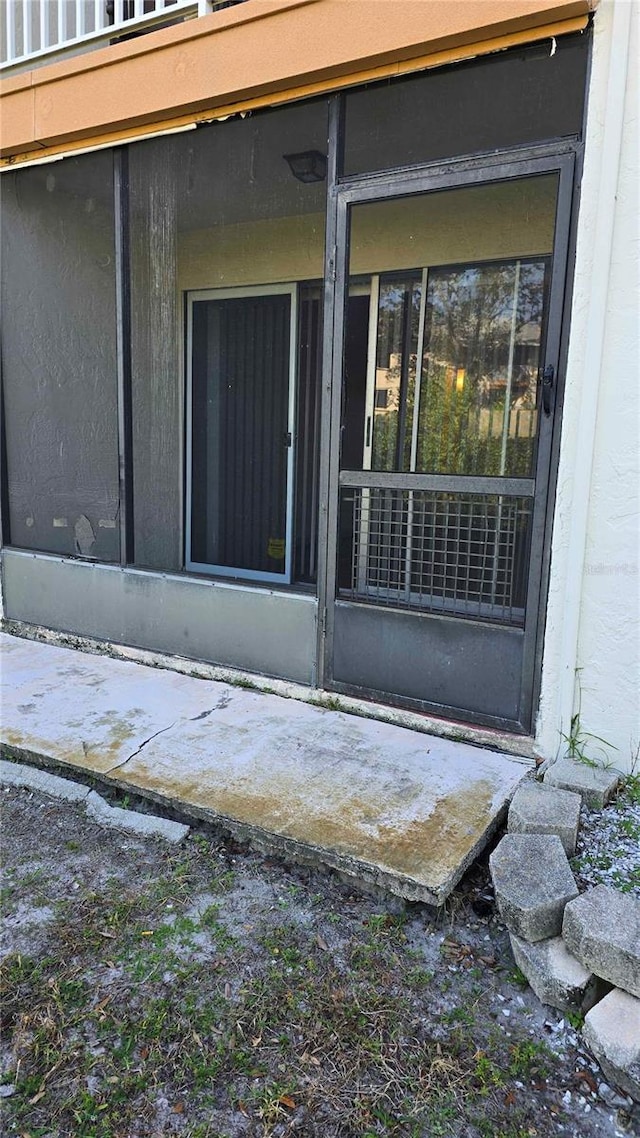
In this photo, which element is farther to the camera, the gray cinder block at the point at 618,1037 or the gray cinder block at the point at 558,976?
the gray cinder block at the point at 558,976

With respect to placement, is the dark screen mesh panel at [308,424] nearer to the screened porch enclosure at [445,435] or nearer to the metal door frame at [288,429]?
the metal door frame at [288,429]

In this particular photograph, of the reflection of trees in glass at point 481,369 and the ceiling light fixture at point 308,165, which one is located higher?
the ceiling light fixture at point 308,165

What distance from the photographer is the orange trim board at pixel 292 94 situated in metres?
2.42

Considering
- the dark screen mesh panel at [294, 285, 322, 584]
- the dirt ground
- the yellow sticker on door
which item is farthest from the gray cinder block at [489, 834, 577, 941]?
the yellow sticker on door

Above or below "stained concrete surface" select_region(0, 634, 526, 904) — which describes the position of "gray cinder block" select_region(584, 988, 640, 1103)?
below

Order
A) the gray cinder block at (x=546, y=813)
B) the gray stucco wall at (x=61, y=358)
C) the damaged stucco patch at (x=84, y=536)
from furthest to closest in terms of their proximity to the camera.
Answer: the damaged stucco patch at (x=84, y=536)
the gray stucco wall at (x=61, y=358)
the gray cinder block at (x=546, y=813)

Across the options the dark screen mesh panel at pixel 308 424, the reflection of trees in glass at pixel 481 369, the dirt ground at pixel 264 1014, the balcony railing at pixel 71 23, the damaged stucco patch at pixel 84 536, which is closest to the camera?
the dirt ground at pixel 264 1014

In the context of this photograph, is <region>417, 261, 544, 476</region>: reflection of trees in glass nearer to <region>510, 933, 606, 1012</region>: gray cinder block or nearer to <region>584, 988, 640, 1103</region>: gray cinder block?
<region>510, 933, 606, 1012</region>: gray cinder block

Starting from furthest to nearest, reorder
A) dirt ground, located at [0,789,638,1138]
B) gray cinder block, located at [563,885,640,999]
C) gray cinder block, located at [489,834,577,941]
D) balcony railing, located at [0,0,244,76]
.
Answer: balcony railing, located at [0,0,244,76]
gray cinder block, located at [489,834,577,941]
gray cinder block, located at [563,885,640,999]
dirt ground, located at [0,789,638,1138]

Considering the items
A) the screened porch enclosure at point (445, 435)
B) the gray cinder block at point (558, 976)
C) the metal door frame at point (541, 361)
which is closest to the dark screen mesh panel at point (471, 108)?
the metal door frame at point (541, 361)

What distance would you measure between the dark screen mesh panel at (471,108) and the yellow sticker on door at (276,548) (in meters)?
2.15

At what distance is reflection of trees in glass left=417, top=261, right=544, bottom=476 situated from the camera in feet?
9.20

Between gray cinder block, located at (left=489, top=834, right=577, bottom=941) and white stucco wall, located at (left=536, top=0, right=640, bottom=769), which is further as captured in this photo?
white stucco wall, located at (left=536, top=0, right=640, bottom=769)

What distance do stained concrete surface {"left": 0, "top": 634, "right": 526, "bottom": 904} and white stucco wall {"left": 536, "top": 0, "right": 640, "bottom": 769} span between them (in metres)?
0.41
